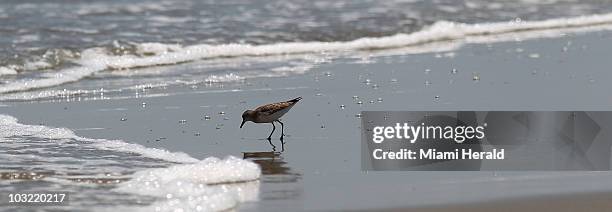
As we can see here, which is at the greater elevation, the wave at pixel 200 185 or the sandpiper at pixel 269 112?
the sandpiper at pixel 269 112

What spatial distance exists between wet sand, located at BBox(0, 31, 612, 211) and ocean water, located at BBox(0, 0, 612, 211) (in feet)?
0.93

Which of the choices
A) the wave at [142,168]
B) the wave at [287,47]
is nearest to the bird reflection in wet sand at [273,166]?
the wave at [142,168]

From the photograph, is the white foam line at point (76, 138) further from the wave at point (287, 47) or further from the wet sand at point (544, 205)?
the wave at point (287, 47)

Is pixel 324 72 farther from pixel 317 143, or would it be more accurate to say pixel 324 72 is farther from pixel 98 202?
pixel 98 202

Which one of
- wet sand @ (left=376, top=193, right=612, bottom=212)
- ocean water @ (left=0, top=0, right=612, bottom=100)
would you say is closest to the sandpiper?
wet sand @ (left=376, top=193, right=612, bottom=212)

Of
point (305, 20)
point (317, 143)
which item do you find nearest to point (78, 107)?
point (317, 143)

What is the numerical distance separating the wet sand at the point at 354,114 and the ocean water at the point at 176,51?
0.93ft

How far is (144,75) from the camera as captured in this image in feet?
41.8

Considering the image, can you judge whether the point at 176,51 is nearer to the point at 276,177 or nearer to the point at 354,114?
the point at 354,114

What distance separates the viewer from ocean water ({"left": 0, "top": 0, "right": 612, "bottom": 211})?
720 cm

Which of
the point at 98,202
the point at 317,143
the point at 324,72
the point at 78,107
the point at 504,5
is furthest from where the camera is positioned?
the point at 504,5

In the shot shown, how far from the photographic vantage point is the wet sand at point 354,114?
22.7 feet

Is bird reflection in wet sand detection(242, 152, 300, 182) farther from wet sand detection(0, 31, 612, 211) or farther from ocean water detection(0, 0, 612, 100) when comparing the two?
ocean water detection(0, 0, 612, 100)

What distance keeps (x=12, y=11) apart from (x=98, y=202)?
12.8 metres
